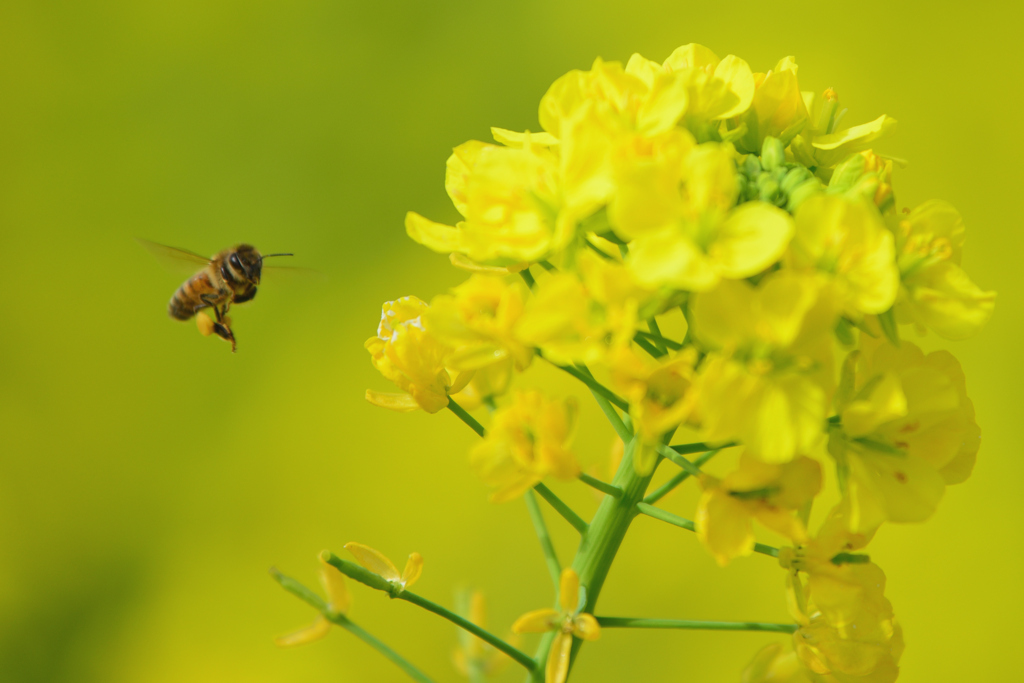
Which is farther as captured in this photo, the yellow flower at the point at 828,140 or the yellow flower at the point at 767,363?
the yellow flower at the point at 828,140

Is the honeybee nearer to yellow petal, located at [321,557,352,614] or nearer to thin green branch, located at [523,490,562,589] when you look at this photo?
yellow petal, located at [321,557,352,614]

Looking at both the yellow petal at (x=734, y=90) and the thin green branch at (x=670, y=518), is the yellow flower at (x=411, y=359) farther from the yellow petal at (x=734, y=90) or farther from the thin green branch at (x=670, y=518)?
the yellow petal at (x=734, y=90)

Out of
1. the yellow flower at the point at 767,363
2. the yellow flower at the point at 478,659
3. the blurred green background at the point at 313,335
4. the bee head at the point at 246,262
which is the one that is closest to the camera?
the yellow flower at the point at 767,363

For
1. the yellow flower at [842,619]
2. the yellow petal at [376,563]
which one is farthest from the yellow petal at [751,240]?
the yellow petal at [376,563]

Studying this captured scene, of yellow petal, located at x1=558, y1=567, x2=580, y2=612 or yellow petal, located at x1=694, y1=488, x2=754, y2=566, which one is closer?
yellow petal, located at x1=694, y1=488, x2=754, y2=566

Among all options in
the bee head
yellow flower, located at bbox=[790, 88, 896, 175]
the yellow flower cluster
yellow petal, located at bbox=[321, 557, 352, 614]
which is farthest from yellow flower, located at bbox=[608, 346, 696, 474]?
the bee head

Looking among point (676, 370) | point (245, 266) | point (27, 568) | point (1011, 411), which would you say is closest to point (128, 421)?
point (27, 568)

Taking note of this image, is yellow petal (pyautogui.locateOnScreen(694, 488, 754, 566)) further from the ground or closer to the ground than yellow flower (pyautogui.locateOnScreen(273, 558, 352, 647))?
further from the ground
